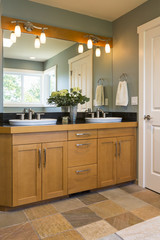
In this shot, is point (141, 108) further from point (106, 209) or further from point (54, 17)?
point (54, 17)

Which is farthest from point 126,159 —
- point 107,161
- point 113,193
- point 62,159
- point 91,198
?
point 62,159

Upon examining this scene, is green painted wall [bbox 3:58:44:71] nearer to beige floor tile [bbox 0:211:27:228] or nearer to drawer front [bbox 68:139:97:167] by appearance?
drawer front [bbox 68:139:97:167]

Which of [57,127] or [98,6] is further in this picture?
[98,6]

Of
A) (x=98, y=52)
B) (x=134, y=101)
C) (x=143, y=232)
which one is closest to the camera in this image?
(x=143, y=232)

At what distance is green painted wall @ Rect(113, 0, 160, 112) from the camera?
2.69 m

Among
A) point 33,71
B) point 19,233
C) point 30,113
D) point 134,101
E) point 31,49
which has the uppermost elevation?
point 31,49

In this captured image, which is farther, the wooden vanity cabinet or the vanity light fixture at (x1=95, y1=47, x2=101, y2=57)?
the vanity light fixture at (x1=95, y1=47, x2=101, y2=57)

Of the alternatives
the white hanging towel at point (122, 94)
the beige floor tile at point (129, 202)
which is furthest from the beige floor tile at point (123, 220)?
the white hanging towel at point (122, 94)

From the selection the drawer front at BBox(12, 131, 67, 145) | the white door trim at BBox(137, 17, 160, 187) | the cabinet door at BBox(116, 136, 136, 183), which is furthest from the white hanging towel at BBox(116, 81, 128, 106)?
the drawer front at BBox(12, 131, 67, 145)

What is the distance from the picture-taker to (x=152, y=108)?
263 centimetres

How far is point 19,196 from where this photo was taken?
6.84 feet

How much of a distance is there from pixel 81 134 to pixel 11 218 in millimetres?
1084

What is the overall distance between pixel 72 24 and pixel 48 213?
2.40 m

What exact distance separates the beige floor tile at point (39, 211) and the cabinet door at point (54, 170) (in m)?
0.11
